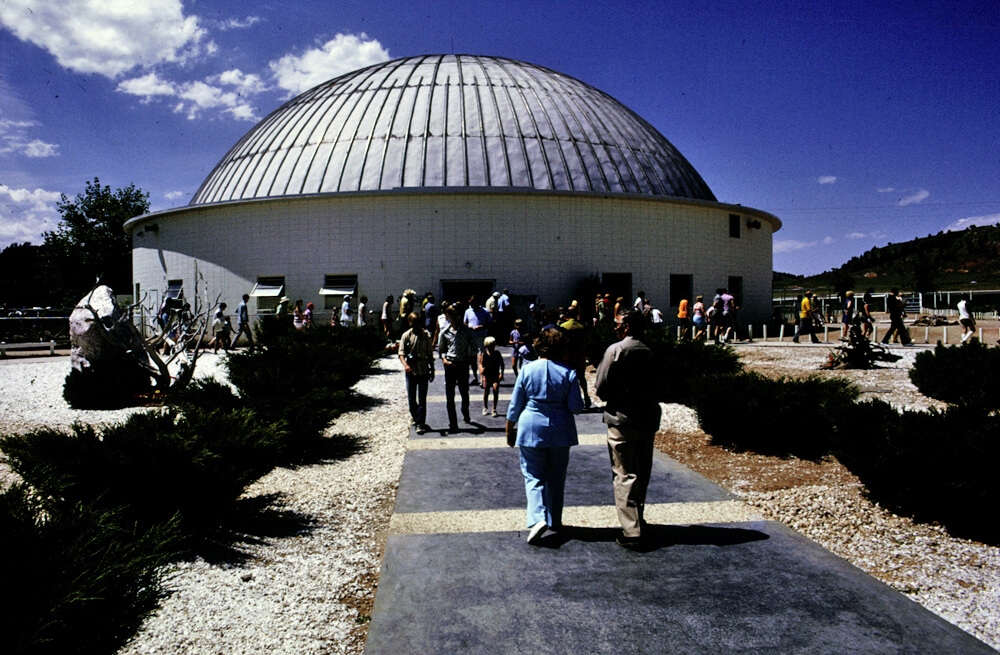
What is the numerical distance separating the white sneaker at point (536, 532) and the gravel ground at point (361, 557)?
1.24 metres

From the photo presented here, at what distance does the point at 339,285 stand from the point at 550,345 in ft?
66.4

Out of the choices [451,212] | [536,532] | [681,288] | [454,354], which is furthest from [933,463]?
[681,288]

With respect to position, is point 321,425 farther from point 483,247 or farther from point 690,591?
point 483,247

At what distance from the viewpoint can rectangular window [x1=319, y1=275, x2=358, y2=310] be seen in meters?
24.0

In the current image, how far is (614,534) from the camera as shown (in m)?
5.04

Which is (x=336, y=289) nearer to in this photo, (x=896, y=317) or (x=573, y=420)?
(x=896, y=317)

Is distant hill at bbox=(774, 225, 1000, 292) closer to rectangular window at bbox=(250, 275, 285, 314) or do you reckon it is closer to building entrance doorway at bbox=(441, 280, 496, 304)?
building entrance doorway at bbox=(441, 280, 496, 304)

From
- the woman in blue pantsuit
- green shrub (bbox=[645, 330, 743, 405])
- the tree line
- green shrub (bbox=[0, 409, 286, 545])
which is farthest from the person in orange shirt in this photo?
the tree line

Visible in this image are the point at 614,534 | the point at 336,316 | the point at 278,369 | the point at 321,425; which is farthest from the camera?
the point at 336,316

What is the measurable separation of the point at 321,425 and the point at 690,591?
5.79m

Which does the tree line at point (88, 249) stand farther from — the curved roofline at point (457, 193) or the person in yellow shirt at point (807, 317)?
the person in yellow shirt at point (807, 317)

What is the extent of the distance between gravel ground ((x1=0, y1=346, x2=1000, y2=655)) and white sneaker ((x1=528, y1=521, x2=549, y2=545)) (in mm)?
1244

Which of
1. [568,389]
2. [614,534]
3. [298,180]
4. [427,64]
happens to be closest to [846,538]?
[614,534]

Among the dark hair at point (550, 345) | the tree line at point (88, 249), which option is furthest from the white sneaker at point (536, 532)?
→ the tree line at point (88, 249)
